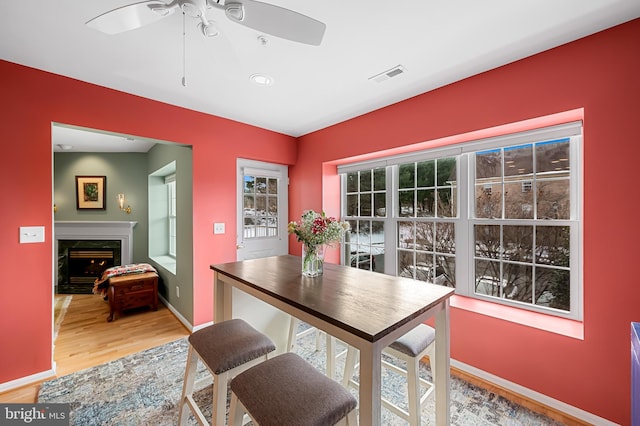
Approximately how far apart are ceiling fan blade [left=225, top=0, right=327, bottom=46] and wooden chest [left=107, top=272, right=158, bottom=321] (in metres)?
3.44

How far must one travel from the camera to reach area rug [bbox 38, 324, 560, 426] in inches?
67.5

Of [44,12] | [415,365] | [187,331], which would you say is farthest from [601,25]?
[187,331]

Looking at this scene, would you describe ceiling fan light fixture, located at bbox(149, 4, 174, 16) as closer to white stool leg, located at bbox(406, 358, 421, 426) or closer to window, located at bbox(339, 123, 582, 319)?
white stool leg, located at bbox(406, 358, 421, 426)

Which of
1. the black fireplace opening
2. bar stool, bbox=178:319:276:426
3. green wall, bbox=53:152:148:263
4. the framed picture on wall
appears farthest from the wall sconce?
bar stool, bbox=178:319:276:426

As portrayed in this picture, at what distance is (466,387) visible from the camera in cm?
203

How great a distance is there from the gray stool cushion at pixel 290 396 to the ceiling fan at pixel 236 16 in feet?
5.04

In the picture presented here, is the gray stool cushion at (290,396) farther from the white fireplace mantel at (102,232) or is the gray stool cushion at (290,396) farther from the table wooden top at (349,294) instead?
the white fireplace mantel at (102,232)

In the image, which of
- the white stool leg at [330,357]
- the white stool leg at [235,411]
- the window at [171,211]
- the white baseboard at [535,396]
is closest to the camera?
the white stool leg at [235,411]

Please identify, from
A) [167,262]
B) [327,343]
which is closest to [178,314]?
[167,262]

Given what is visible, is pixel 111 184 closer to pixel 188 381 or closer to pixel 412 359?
pixel 188 381

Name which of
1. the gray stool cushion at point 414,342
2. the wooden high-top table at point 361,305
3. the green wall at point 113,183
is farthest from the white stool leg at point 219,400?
the green wall at point 113,183

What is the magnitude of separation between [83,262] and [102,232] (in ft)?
1.91

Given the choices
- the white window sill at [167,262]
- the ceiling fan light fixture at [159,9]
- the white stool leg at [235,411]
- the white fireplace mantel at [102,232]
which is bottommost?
the white stool leg at [235,411]

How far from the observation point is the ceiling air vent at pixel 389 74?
2.05 m
